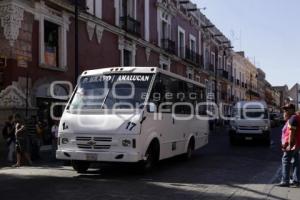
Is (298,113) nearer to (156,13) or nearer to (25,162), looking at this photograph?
(25,162)

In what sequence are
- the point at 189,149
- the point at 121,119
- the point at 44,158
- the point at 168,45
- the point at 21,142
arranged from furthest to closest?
the point at 168,45 < the point at 44,158 < the point at 189,149 < the point at 21,142 < the point at 121,119

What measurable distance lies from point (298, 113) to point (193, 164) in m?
5.08

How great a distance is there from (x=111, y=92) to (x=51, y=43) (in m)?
11.3

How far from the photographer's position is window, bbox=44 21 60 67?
2339cm

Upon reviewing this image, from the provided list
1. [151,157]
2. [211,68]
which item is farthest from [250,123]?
[211,68]

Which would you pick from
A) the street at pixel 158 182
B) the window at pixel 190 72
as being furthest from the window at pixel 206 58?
the street at pixel 158 182

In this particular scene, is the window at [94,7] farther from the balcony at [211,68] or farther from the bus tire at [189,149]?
the balcony at [211,68]

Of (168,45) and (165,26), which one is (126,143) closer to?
(168,45)

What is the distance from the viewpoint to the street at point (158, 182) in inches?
396

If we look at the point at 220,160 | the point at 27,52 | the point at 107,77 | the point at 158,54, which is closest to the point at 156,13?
the point at 158,54

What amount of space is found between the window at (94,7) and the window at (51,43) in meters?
3.33

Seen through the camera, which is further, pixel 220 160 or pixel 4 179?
pixel 220 160

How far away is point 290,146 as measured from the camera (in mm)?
10883

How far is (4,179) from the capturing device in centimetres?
1248
